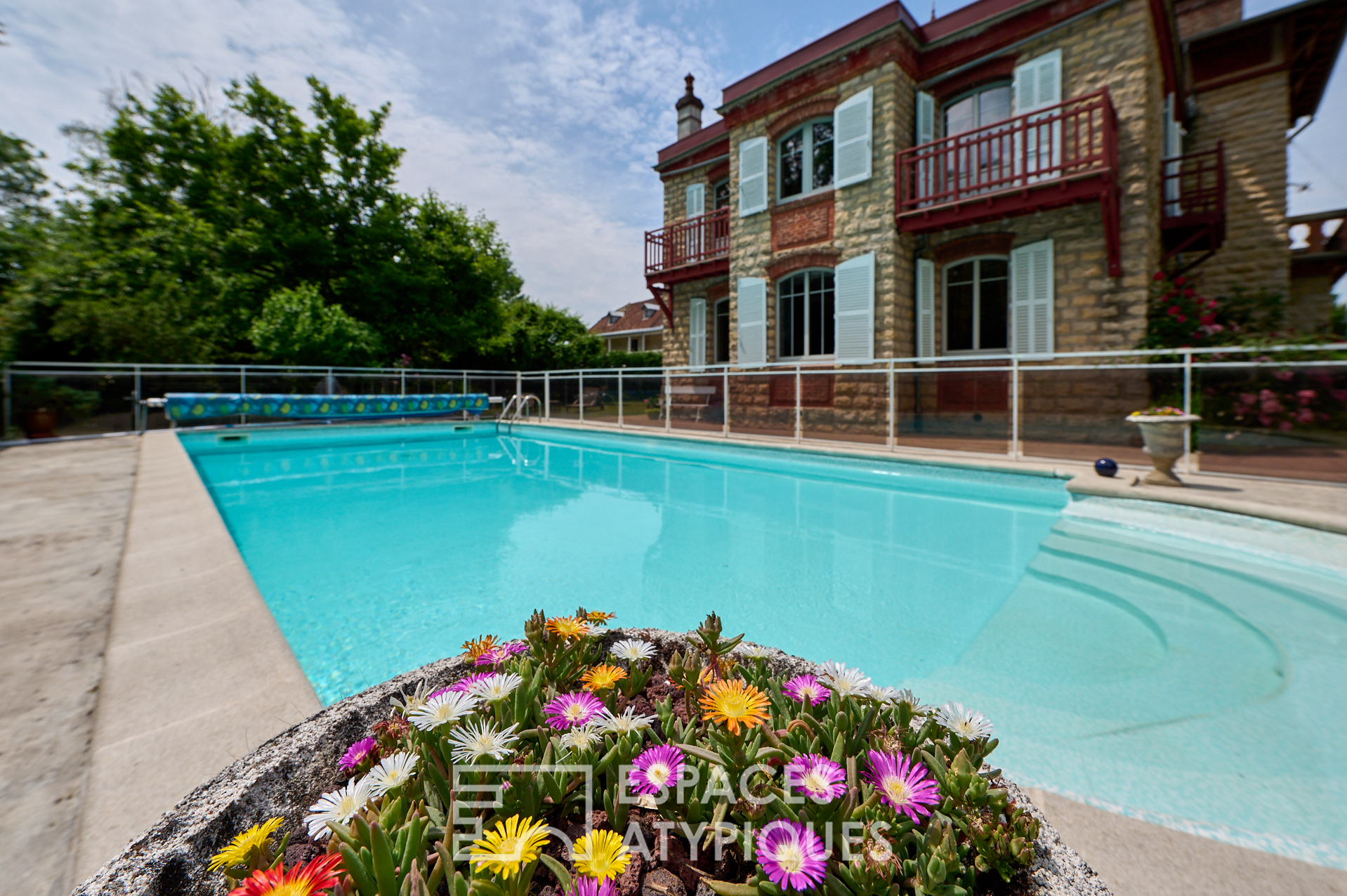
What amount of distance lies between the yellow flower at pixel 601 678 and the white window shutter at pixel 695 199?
13.1m

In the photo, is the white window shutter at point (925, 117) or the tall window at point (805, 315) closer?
the white window shutter at point (925, 117)

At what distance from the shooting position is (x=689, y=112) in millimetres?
13695

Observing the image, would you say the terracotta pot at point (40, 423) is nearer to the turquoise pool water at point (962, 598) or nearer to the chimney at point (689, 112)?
the turquoise pool water at point (962, 598)

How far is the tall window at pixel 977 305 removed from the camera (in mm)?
8820

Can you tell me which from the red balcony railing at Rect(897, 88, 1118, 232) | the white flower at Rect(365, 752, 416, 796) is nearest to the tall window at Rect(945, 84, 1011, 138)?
the red balcony railing at Rect(897, 88, 1118, 232)

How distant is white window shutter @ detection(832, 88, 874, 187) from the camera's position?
361 inches

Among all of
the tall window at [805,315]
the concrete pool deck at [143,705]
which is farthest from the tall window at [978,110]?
the concrete pool deck at [143,705]

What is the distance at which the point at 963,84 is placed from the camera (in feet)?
29.6

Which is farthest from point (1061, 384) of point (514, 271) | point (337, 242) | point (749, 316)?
point (514, 271)

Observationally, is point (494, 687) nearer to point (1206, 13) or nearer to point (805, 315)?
point (805, 315)

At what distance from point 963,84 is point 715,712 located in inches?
447

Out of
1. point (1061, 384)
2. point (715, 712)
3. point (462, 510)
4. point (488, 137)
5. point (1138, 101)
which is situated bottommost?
point (462, 510)

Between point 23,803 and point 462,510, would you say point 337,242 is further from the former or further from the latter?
point 23,803

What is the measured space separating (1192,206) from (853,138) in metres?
5.81
